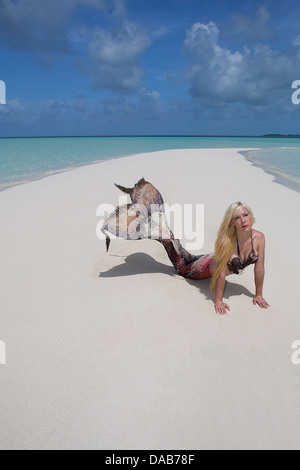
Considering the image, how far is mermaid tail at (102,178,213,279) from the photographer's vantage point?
10.3 ft

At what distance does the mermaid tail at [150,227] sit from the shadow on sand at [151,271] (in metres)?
0.13

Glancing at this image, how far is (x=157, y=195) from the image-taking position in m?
3.64

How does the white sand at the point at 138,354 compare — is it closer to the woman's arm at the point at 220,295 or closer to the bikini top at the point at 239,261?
the woman's arm at the point at 220,295

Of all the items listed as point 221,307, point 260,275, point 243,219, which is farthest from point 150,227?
point 260,275

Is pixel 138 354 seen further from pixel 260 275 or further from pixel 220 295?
pixel 260 275

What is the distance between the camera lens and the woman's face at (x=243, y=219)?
2967 mm

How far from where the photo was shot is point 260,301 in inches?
121

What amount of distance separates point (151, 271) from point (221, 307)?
1.11 m

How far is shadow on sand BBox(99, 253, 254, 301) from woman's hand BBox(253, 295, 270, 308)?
164 millimetres

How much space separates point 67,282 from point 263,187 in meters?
7.68

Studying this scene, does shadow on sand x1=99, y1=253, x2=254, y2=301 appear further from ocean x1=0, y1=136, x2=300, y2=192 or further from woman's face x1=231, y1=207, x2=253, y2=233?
ocean x1=0, y1=136, x2=300, y2=192

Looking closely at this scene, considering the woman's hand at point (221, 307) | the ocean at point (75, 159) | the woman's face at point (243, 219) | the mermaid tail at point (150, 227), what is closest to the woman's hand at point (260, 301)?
the woman's hand at point (221, 307)
